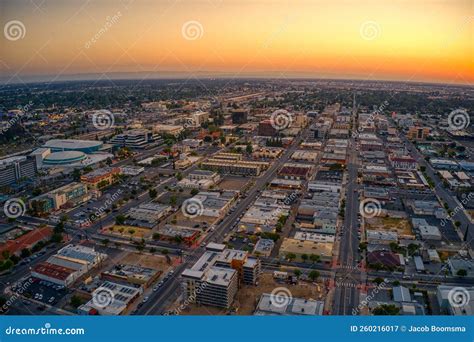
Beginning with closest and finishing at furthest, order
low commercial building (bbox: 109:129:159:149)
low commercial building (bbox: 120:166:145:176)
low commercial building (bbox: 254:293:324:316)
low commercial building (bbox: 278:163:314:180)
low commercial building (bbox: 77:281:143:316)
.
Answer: low commercial building (bbox: 254:293:324:316) < low commercial building (bbox: 77:281:143:316) < low commercial building (bbox: 278:163:314:180) < low commercial building (bbox: 120:166:145:176) < low commercial building (bbox: 109:129:159:149)

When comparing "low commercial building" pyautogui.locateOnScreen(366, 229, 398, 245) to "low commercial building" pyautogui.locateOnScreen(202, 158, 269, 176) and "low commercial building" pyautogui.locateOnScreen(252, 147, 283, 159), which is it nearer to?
"low commercial building" pyautogui.locateOnScreen(202, 158, 269, 176)

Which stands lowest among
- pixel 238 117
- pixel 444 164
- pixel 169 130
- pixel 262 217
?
pixel 262 217

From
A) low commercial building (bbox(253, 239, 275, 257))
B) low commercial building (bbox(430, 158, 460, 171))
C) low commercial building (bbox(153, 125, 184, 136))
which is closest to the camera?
low commercial building (bbox(253, 239, 275, 257))

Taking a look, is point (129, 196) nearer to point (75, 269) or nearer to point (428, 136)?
point (75, 269)

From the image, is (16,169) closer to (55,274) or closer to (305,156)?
(55,274)

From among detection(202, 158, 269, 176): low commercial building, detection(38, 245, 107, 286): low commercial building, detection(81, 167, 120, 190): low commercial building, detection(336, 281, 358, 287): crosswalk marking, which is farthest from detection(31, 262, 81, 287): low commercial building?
detection(202, 158, 269, 176): low commercial building

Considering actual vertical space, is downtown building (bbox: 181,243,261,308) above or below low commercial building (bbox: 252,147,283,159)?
below

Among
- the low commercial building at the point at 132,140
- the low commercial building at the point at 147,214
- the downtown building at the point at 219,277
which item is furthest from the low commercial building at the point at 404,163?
the low commercial building at the point at 132,140

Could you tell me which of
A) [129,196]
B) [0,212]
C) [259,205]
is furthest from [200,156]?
[0,212]

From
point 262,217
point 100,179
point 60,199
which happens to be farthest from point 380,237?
point 100,179

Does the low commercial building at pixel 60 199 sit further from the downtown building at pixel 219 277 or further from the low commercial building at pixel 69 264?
the downtown building at pixel 219 277

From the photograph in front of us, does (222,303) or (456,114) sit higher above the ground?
(456,114)
